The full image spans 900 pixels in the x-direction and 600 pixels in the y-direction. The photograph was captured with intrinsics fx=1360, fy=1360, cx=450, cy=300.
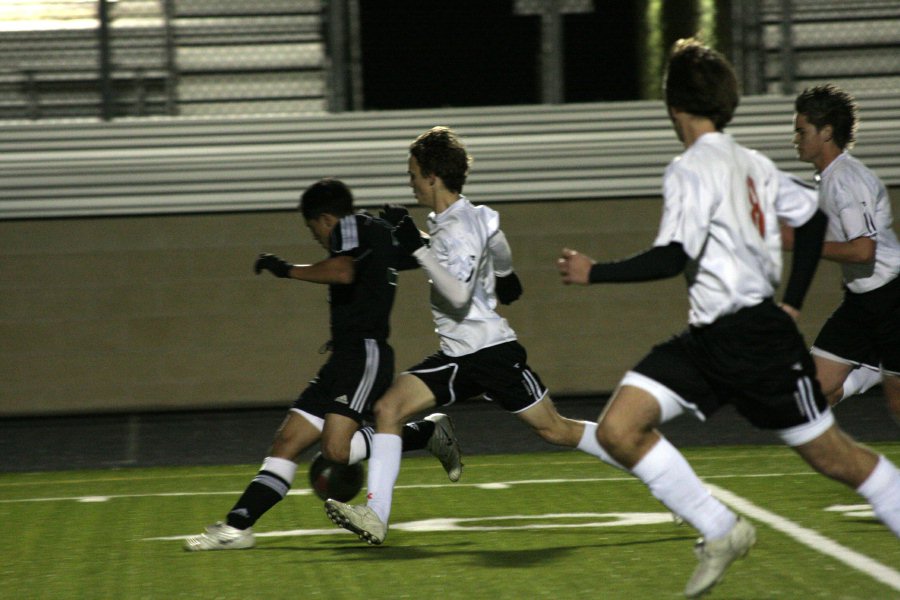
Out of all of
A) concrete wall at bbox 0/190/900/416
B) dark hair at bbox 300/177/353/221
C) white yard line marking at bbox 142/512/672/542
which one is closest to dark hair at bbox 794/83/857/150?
white yard line marking at bbox 142/512/672/542

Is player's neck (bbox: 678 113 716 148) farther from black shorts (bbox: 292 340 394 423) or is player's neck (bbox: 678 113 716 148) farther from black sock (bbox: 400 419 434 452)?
black sock (bbox: 400 419 434 452)

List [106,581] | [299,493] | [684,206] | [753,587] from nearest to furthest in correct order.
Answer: [684,206] → [753,587] → [106,581] → [299,493]

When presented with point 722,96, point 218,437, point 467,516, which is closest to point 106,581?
point 467,516

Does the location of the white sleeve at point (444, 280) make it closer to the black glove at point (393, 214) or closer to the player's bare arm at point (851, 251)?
the black glove at point (393, 214)

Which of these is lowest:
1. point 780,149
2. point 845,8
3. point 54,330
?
point 54,330

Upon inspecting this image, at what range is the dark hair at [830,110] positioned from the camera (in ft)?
20.5

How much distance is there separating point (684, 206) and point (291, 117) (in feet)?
28.0

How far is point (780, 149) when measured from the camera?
487 inches

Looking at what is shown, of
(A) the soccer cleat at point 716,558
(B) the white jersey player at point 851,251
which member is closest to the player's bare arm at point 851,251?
(B) the white jersey player at point 851,251

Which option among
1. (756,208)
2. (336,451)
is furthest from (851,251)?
(336,451)

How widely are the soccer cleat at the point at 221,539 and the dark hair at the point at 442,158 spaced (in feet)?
5.82

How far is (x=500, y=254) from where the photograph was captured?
19.7 ft

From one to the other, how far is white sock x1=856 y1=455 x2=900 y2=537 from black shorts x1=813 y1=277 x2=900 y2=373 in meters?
2.29

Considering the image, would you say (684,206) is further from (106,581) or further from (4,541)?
(4,541)
